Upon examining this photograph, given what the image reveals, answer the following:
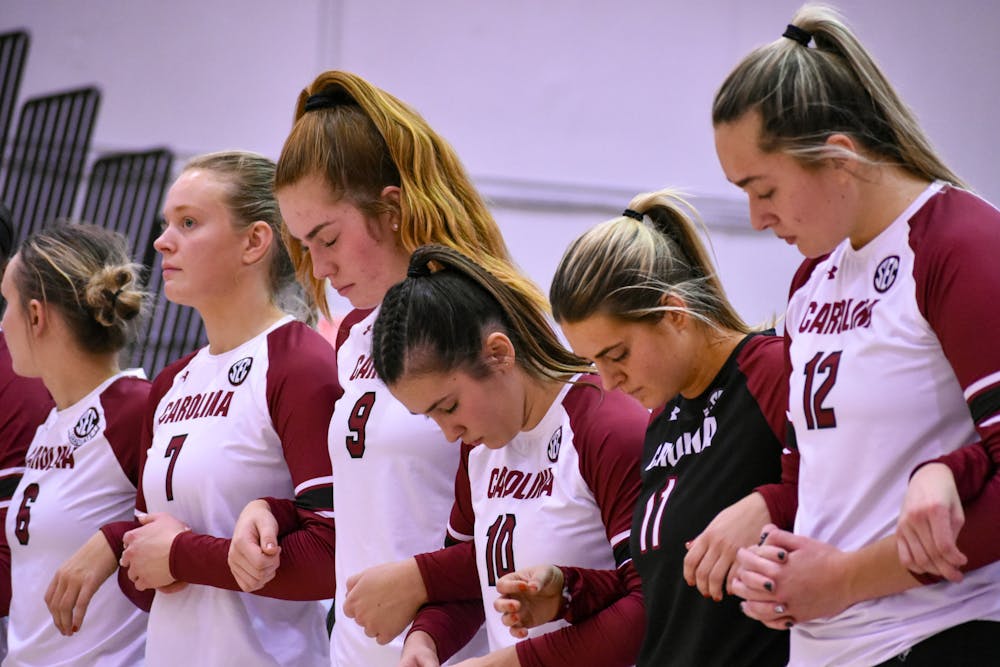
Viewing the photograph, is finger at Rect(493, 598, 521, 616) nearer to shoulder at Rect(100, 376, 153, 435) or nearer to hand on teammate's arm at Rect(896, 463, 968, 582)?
hand on teammate's arm at Rect(896, 463, 968, 582)

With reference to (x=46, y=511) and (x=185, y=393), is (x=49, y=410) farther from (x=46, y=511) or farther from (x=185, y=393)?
(x=185, y=393)

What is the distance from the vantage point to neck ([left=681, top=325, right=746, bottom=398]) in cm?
190

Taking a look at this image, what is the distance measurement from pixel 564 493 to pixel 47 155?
4628mm

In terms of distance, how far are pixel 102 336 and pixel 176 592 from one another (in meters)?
0.80

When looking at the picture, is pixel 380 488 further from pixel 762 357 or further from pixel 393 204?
pixel 762 357

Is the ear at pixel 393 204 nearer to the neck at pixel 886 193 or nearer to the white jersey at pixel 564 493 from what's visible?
the white jersey at pixel 564 493

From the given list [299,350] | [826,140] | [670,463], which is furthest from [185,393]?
[826,140]

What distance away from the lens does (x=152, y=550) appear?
2.40 metres

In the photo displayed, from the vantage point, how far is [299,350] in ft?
8.25

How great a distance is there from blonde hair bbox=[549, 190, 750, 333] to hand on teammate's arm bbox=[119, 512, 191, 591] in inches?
38.0

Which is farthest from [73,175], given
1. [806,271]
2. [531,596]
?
[806,271]

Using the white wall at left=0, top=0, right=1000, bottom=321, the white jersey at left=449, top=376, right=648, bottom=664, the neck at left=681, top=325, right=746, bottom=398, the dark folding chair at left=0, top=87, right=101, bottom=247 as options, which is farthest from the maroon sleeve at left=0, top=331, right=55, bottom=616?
the white wall at left=0, top=0, right=1000, bottom=321

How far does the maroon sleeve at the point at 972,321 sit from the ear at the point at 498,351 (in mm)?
742

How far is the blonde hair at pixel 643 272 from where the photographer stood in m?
1.87
